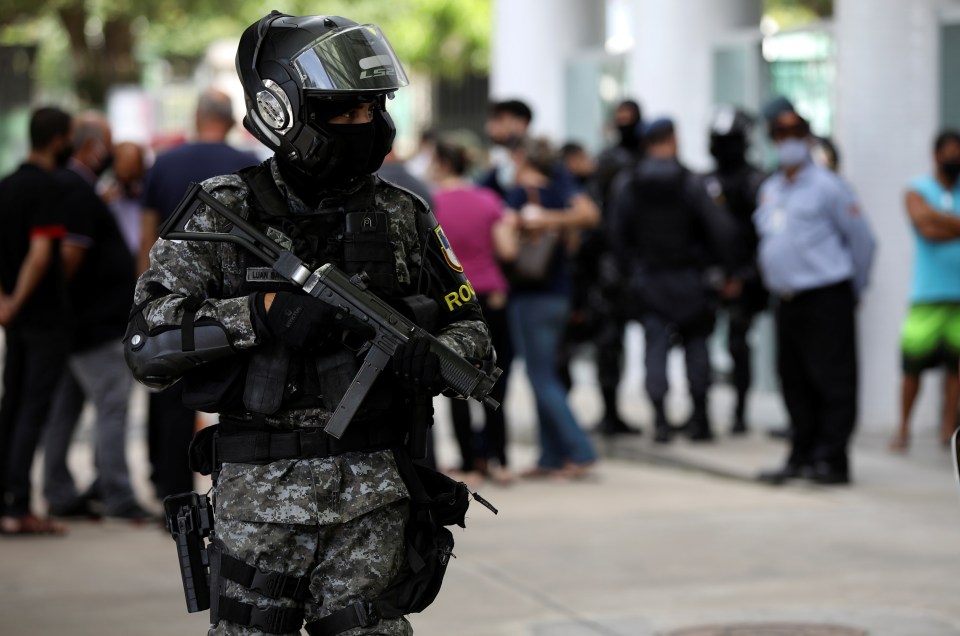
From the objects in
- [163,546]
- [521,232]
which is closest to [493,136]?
[521,232]

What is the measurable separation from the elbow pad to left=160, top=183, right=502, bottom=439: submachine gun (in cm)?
20

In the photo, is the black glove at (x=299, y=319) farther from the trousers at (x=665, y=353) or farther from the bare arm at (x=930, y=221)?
the trousers at (x=665, y=353)

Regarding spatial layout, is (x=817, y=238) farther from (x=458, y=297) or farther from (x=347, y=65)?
(x=347, y=65)

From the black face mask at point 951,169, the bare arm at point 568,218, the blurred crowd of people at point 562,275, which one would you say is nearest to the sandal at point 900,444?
the blurred crowd of people at point 562,275

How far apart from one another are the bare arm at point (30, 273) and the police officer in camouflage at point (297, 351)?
3904mm

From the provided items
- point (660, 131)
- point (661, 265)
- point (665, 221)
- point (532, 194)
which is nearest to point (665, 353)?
point (661, 265)

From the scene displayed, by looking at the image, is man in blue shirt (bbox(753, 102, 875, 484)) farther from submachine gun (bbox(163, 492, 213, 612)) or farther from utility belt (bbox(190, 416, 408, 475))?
submachine gun (bbox(163, 492, 213, 612))

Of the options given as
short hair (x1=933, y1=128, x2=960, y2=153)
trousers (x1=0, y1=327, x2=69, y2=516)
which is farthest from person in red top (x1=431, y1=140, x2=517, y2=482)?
short hair (x1=933, y1=128, x2=960, y2=153)

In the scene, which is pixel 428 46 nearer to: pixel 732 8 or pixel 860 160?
pixel 732 8

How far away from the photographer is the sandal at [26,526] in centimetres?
785

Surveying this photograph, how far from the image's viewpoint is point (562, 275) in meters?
9.20

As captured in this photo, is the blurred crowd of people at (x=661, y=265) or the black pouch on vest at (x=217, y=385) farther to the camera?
the blurred crowd of people at (x=661, y=265)

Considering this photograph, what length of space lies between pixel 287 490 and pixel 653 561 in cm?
381

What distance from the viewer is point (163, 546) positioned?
304 inches
